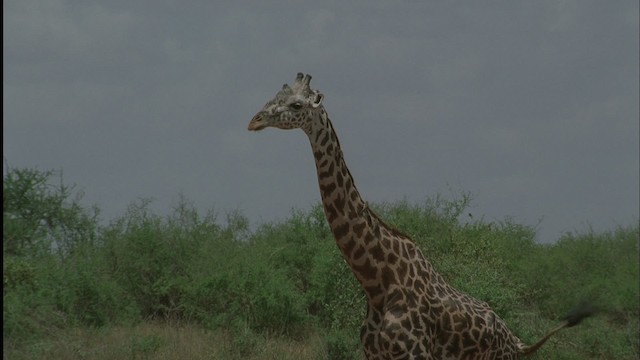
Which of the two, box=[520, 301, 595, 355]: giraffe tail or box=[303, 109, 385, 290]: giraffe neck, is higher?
box=[303, 109, 385, 290]: giraffe neck

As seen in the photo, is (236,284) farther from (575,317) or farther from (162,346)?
(575,317)

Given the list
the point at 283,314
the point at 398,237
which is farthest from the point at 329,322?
the point at 398,237

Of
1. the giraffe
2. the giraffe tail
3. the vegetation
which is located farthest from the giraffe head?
the vegetation

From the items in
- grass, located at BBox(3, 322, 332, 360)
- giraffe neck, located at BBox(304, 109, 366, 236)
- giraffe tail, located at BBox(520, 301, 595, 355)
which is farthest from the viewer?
grass, located at BBox(3, 322, 332, 360)

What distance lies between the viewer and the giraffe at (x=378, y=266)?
651 cm

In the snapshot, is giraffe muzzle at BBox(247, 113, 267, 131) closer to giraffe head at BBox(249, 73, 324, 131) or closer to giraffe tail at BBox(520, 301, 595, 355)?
giraffe head at BBox(249, 73, 324, 131)

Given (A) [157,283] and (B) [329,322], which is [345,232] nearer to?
(B) [329,322]

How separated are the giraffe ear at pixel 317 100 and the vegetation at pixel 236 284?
15.8 feet

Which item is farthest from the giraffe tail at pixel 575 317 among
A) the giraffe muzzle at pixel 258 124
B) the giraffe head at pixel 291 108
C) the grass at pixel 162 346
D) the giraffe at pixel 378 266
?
the grass at pixel 162 346

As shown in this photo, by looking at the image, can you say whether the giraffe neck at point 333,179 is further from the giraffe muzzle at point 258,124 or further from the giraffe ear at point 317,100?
the giraffe muzzle at point 258,124

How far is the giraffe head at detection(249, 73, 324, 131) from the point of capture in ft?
21.4

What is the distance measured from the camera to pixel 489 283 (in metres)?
11.1

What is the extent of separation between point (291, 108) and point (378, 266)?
50.4 inches

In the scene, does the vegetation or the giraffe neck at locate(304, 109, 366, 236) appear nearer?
the giraffe neck at locate(304, 109, 366, 236)
